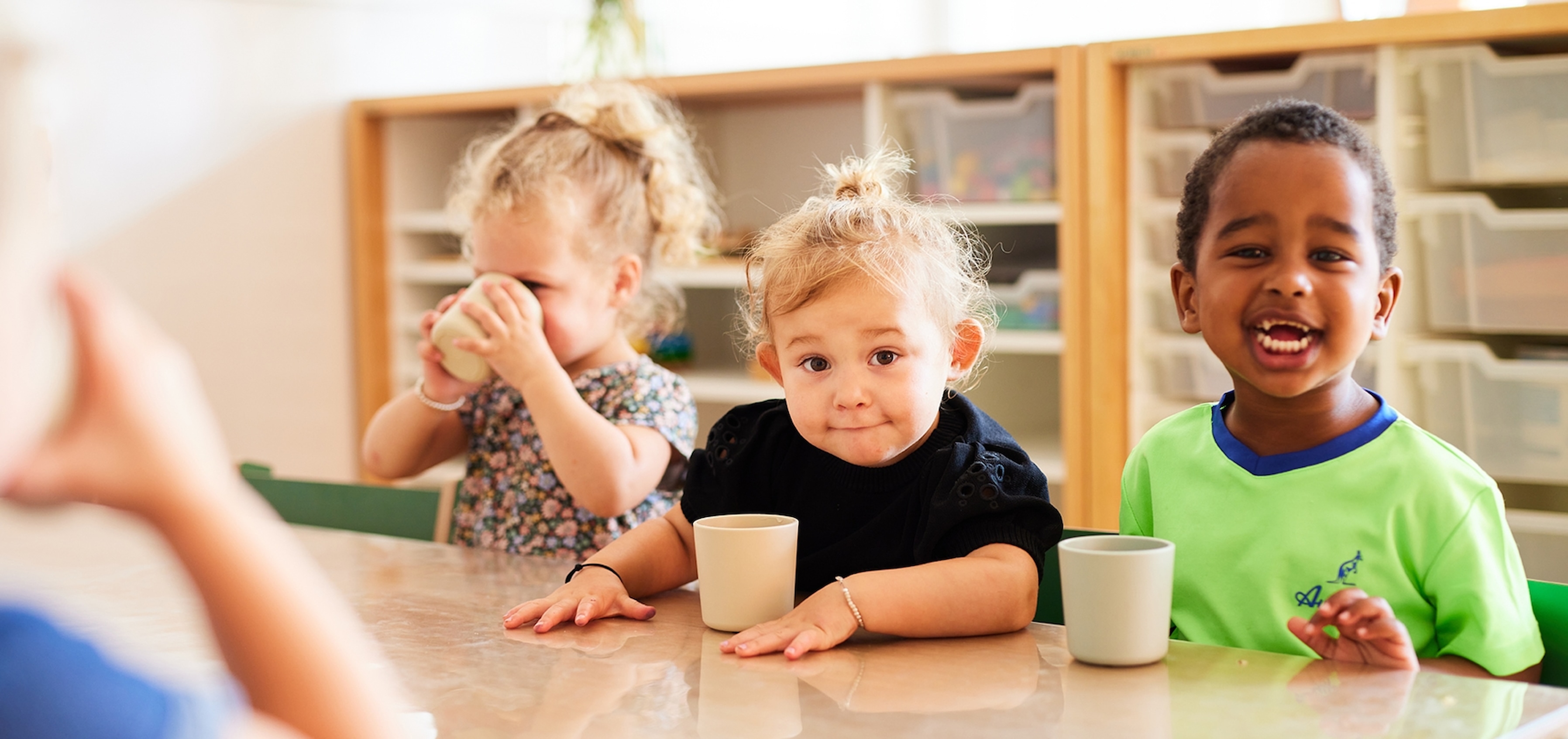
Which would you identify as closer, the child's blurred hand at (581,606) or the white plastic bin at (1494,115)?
the child's blurred hand at (581,606)

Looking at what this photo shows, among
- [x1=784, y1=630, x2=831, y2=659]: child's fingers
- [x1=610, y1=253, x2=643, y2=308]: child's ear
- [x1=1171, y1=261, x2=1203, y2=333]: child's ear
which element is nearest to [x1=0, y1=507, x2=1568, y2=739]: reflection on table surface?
[x1=784, y1=630, x2=831, y2=659]: child's fingers

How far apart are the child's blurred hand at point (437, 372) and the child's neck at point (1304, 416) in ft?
2.43

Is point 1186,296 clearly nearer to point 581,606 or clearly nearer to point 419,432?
point 581,606

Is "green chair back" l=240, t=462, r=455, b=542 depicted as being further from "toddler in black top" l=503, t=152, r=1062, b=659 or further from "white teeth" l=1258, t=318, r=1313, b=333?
"white teeth" l=1258, t=318, r=1313, b=333

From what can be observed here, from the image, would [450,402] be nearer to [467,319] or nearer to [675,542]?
[467,319]

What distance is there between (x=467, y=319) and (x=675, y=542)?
382mm

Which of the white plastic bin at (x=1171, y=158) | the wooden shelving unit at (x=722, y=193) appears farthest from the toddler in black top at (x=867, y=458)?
the wooden shelving unit at (x=722, y=193)

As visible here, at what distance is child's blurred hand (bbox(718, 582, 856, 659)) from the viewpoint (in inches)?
30.1

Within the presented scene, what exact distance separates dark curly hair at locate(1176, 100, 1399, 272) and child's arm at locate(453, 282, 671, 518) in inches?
21.7

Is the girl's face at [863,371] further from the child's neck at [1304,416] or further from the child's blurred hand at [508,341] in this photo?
the child's blurred hand at [508,341]

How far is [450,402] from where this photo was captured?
4.54 feet

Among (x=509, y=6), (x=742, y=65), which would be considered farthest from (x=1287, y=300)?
(x=742, y=65)

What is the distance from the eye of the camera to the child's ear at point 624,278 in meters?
1.42

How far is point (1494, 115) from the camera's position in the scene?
1825 millimetres
